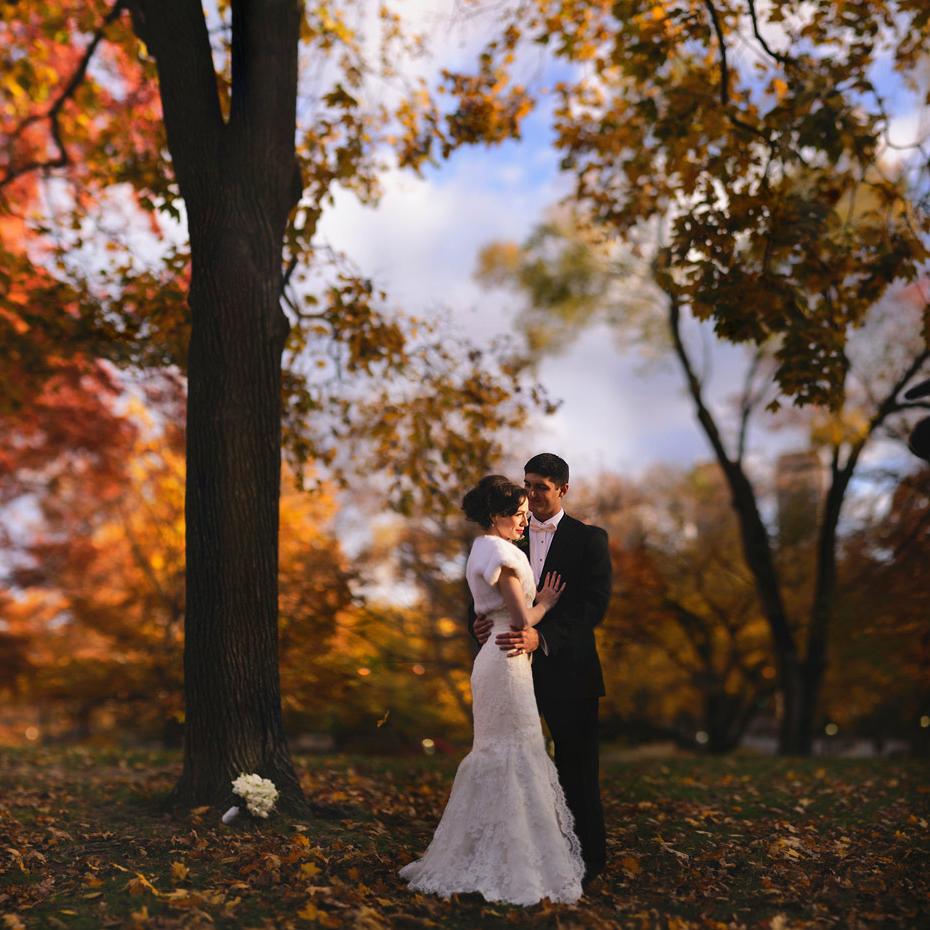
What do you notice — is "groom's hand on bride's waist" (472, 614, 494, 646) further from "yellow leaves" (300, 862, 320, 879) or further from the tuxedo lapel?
"yellow leaves" (300, 862, 320, 879)

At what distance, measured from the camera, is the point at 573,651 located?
587cm

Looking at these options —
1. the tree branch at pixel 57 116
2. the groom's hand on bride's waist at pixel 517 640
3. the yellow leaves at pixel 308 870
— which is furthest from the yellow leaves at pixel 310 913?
the tree branch at pixel 57 116

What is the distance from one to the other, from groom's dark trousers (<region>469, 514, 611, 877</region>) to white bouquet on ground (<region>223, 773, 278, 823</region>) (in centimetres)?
229

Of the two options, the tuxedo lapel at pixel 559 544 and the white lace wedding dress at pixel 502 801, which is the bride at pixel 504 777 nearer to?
the white lace wedding dress at pixel 502 801

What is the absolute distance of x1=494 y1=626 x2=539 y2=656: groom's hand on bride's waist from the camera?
554 centimetres

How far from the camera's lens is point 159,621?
17750 millimetres

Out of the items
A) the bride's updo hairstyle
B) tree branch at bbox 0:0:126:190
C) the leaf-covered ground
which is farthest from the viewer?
tree branch at bbox 0:0:126:190

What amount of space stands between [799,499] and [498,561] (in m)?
18.3

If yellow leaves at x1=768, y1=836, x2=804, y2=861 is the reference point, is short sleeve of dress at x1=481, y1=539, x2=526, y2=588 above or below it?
above

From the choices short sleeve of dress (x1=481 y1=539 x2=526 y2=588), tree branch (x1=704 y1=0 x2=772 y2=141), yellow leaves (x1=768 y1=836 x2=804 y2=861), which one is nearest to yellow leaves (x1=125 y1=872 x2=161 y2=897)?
short sleeve of dress (x1=481 y1=539 x2=526 y2=588)

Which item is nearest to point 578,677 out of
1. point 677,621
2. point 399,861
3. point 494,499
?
point 494,499

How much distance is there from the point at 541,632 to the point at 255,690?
9.03ft

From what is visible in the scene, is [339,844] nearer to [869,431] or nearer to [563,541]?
[563,541]

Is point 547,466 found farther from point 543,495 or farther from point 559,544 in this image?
point 559,544
